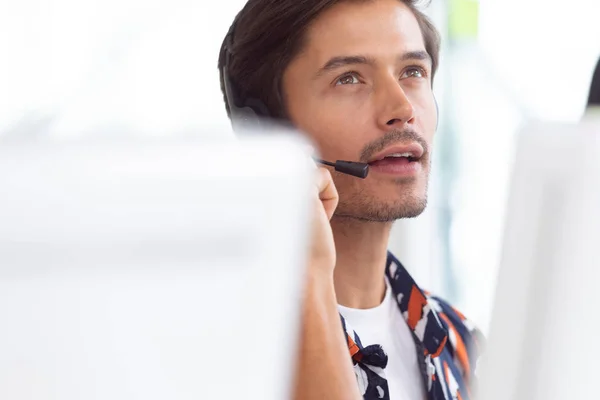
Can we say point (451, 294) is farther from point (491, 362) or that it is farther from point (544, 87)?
point (491, 362)

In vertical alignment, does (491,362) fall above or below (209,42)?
below

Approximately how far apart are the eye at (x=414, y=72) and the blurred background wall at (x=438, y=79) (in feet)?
2.91

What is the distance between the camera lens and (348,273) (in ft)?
4.01

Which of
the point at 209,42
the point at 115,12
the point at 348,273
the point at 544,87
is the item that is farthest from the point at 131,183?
the point at 544,87

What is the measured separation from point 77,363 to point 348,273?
3.21 feet

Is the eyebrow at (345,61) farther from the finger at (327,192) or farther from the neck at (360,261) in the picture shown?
the finger at (327,192)

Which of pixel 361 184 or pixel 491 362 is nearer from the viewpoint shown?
pixel 491 362

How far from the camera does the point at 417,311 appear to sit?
4.00 feet

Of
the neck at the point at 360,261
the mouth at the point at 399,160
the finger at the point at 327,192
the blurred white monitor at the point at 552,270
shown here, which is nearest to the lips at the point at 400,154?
the mouth at the point at 399,160

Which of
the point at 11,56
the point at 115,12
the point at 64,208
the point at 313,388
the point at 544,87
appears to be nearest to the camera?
the point at 64,208

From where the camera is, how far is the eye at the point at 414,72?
130cm

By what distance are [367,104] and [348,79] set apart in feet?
0.19

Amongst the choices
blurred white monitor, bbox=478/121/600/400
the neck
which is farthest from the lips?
blurred white monitor, bbox=478/121/600/400

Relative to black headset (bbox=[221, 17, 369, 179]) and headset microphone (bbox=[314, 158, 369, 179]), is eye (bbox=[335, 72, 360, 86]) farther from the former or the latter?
headset microphone (bbox=[314, 158, 369, 179])
